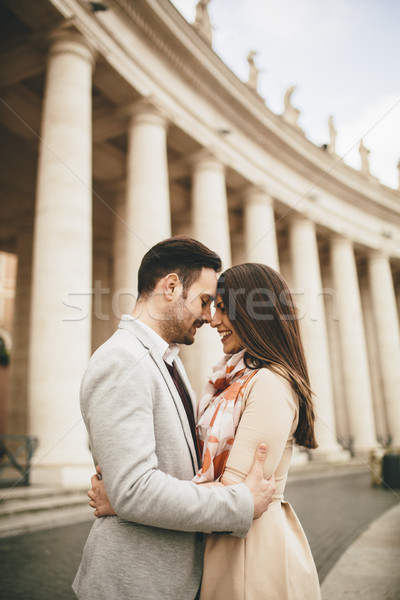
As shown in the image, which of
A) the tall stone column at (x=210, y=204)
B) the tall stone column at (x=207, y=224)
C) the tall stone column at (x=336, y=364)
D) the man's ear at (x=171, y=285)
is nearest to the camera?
the man's ear at (x=171, y=285)

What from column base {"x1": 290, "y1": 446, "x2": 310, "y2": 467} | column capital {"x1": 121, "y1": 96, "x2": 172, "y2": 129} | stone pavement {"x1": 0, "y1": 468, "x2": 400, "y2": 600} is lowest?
column base {"x1": 290, "y1": 446, "x2": 310, "y2": 467}

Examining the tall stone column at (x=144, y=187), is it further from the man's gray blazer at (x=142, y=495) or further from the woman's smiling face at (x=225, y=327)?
the man's gray blazer at (x=142, y=495)

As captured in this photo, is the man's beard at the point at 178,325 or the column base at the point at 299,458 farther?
the column base at the point at 299,458

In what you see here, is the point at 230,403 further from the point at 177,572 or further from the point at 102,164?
the point at 102,164

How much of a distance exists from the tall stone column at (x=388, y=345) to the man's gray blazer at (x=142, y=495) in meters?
42.7

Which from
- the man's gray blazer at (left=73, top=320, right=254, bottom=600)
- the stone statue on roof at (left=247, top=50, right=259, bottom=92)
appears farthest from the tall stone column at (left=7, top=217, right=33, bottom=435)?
the man's gray blazer at (left=73, top=320, right=254, bottom=600)

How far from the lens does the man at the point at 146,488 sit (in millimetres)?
2805

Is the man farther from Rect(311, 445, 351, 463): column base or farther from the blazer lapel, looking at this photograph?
Rect(311, 445, 351, 463): column base

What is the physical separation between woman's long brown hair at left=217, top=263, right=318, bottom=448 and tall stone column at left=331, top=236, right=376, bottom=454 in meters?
36.5

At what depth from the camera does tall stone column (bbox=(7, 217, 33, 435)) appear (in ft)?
100

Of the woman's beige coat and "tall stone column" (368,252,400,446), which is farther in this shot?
"tall stone column" (368,252,400,446)

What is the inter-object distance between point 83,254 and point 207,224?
11169 millimetres

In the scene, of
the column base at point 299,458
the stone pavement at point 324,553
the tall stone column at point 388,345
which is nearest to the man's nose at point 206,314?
the stone pavement at point 324,553

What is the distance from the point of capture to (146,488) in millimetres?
2768
